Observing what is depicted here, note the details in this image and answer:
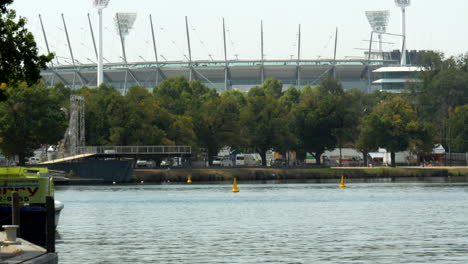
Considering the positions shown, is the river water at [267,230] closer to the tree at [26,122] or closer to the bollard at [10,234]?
the bollard at [10,234]

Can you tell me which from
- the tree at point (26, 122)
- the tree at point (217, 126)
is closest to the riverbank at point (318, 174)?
the tree at point (217, 126)

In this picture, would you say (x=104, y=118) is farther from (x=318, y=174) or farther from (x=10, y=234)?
(x=10, y=234)

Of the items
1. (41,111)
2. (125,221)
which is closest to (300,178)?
(41,111)

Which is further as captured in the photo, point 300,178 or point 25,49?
point 300,178

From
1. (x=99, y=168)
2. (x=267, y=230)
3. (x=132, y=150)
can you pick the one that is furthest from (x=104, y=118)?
(x=267, y=230)

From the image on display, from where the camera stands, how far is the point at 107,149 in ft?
588

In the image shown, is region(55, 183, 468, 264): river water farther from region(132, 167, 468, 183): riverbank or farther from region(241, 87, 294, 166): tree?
region(241, 87, 294, 166): tree

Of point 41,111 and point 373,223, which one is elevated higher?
point 41,111

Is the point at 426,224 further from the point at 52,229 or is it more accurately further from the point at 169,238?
the point at 52,229

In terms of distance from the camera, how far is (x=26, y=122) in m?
173

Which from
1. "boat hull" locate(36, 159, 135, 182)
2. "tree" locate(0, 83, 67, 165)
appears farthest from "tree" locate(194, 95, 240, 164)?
"tree" locate(0, 83, 67, 165)

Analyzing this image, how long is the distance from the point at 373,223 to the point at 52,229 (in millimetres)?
32633

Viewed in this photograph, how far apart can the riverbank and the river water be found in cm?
7076

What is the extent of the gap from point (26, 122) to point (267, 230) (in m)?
110
